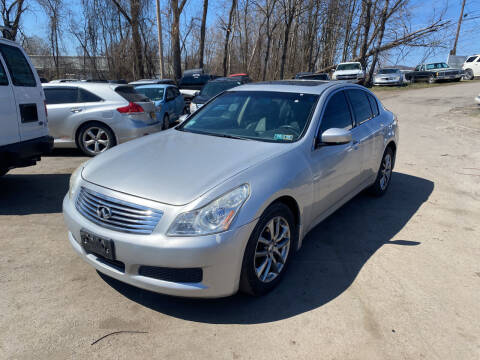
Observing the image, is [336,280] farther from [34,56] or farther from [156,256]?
[34,56]

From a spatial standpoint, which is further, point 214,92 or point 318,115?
point 214,92

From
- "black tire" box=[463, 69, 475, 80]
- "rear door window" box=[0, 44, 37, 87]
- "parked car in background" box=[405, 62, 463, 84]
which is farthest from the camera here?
"black tire" box=[463, 69, 475, 80]

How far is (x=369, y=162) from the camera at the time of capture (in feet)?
15.1

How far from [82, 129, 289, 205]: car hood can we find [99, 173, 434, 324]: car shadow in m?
0.91

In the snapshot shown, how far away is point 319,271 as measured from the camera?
3.37m

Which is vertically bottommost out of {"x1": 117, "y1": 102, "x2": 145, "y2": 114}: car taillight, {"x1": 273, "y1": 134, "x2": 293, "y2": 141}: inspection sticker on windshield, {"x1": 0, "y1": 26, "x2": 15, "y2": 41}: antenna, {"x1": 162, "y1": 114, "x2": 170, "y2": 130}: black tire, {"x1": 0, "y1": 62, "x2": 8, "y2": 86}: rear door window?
{"x1": 162, "y1": 114, "x2": 170, "y2": 130}: black tire

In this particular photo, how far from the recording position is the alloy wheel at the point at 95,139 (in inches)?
303

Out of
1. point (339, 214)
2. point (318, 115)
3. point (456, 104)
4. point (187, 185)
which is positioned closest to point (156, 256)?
point (187, 185)

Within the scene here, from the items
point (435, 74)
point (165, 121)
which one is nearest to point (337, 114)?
point (165, 121)

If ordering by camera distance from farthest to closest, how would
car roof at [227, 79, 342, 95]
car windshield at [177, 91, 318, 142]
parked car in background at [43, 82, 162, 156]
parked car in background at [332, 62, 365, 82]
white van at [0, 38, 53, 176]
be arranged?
parked car in background at [332, 62, 365, 82] → parked car in background at [43, 82, 162, 156] → white van at [0, 38, 53, 176] → car roof at [227, 79, 342, 95] → car windshield at [177, 91, 318, 142]

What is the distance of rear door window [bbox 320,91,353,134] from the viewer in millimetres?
3740

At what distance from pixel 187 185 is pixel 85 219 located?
0.84 metres

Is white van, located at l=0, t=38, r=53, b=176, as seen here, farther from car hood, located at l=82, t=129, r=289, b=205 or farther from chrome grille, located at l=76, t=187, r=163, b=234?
chrome grille, located at l=76, t=187, r=163, b=234

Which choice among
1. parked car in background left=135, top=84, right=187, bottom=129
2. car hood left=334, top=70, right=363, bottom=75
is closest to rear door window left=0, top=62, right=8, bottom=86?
parked car in background left=135, top=84, right=187, bottom=129
